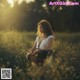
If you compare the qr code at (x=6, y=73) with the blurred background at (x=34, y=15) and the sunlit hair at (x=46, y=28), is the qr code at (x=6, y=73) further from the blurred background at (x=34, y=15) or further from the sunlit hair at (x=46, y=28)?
the blurred background at (x=34, y=15)

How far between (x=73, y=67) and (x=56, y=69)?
283mm

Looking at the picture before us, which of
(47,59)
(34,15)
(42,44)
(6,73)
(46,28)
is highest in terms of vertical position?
(34,15)

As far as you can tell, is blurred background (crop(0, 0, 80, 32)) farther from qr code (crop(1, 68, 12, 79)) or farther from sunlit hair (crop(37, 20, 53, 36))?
qr code (crop(1, 68, 12, 79))

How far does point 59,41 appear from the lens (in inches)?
293

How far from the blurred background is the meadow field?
10 cm

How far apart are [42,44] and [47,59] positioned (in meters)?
→ 0.19

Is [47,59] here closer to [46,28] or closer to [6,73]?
[46,28]

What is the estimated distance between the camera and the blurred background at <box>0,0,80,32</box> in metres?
7.41

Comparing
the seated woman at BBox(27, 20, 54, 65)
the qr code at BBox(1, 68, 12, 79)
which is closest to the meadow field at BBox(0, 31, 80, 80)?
the seated woman at BBox(27, 20, 54, 65)

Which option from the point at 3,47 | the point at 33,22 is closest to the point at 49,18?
the point at 33,22

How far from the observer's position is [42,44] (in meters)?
7.02

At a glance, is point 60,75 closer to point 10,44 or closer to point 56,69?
point 56,69

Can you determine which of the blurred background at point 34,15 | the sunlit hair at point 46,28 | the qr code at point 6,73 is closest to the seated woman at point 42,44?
the sunlit hair at point 46,28

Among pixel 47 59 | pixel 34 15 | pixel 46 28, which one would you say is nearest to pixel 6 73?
pixel 47 59
